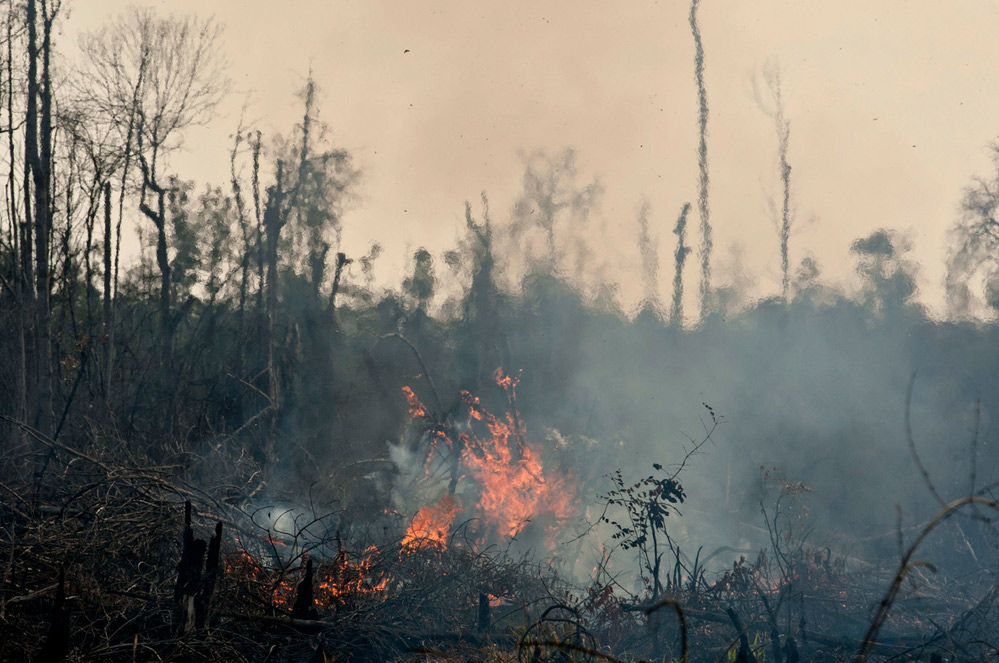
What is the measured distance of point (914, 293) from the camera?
24.4m

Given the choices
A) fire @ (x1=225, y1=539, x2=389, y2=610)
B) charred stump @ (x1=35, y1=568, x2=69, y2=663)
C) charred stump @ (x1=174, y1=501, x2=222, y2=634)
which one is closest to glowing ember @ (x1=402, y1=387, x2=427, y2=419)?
fire @ (x1=225, y1=539, x2=389, y2=610)

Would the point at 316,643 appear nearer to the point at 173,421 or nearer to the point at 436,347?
the point at 173,421

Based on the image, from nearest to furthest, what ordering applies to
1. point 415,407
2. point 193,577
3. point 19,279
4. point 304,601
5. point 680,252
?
point 193,577 → point 304,601 → point 19,279 → point 415,407 → point 680,252

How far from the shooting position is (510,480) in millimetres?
14656

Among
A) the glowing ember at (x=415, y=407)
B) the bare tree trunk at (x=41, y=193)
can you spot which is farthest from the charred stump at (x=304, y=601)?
the glowing ember at (x=415, y=407)

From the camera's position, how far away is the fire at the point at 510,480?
14219 mm

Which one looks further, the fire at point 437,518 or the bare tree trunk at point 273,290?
the bare tree trunk at point 273,290

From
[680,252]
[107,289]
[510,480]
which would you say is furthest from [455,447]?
[680,252]

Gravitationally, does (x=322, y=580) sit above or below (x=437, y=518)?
above

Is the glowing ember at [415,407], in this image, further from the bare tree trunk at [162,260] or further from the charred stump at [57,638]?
the charred stump at [57,638]

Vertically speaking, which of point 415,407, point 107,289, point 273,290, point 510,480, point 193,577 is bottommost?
point 510,480

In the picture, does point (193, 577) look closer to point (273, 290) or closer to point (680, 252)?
point (273, 290)

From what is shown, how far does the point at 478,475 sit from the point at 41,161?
31.2 feet

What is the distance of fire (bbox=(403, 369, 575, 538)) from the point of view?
14.2 m
